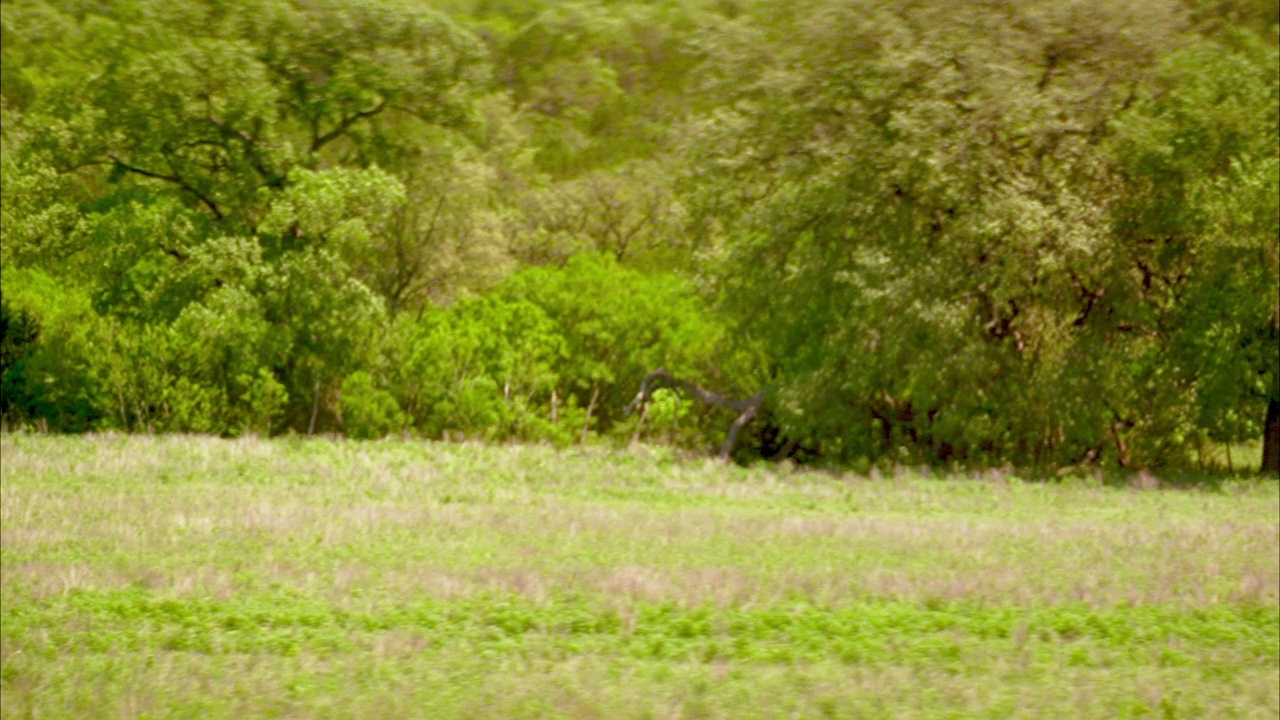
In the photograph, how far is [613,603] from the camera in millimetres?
11219

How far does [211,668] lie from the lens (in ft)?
29.6

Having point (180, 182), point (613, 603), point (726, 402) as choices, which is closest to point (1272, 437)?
point (726, 402)

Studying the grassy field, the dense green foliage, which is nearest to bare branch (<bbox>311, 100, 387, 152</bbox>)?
the dense green foliage

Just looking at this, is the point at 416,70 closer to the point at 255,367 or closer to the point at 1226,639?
the point at 255,367

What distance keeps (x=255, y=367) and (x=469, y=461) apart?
716cm

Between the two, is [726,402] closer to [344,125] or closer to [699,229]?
[699,229]

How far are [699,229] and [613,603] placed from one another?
1702 centimetres

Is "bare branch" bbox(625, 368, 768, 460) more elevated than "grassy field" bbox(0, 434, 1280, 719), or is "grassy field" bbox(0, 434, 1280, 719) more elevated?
"grassy field" bbox(0, 434, 1280, 719)

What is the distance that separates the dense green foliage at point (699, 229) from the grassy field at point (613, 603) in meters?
5.43

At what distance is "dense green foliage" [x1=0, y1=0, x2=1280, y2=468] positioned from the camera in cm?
2370

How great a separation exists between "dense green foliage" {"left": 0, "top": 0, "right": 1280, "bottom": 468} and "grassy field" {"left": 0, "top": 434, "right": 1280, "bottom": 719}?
5.43m

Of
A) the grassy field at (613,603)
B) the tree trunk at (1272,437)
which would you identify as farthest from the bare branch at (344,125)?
the tree trunk at (1272,437)

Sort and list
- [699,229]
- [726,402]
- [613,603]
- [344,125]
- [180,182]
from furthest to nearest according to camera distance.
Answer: [344,125] → [180,182] → [699,229] → [726,402] → [613,603]

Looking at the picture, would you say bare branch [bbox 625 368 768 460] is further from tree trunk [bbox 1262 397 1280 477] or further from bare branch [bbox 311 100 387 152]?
tree trunk [bbox 1262 397 1280 477]
